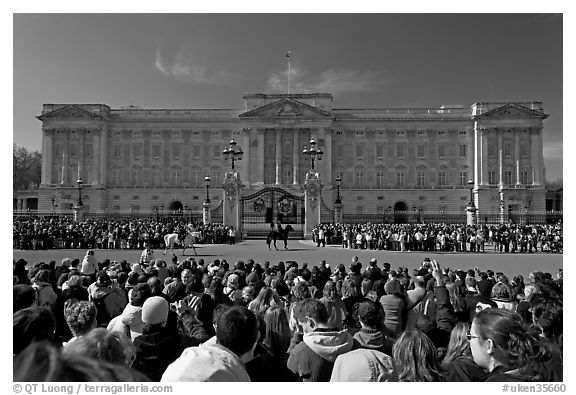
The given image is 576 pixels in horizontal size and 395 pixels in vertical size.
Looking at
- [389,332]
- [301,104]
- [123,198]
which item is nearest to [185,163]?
[123,198]

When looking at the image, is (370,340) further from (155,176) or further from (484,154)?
(484,154)

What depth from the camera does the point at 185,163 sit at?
7362 cm

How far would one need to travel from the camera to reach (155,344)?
185 inches

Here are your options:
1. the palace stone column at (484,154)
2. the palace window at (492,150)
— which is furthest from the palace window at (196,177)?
the palace window at (492,150)

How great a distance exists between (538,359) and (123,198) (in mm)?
73664

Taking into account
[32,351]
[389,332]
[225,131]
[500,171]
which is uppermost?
[225,131]

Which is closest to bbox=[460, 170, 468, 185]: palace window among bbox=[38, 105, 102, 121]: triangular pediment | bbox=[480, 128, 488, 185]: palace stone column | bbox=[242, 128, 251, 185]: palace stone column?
bbox=[480, 128, 488, 185]: palace stone column

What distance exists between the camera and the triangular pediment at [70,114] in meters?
71.4

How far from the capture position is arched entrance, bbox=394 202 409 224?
6838 centimetres

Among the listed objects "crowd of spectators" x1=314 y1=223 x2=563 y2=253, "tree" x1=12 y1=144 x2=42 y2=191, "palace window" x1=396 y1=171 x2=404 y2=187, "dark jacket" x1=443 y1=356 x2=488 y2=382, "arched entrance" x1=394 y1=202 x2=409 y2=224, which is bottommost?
"crowd of spectators" x1=314 y1=223 x2=563 y2=253

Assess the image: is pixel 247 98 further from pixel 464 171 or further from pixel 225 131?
pixel 464 171

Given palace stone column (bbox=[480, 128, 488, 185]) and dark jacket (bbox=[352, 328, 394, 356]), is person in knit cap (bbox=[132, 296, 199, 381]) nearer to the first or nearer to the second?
dark jacket (bbox=[352, 328, 394, 356])

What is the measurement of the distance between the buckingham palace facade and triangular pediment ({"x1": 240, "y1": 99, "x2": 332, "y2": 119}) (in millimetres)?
148

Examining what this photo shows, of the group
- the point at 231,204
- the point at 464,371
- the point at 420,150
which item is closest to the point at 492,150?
the point at 420,150
